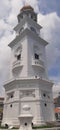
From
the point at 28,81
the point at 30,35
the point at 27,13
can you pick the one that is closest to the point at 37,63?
the point at 28,81

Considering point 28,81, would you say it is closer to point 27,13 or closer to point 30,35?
point 30,35

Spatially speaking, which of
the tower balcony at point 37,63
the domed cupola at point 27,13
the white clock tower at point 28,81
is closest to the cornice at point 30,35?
the white clock tower at point 28,81

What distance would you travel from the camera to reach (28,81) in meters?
34.4

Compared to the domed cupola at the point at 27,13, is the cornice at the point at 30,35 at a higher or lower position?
lower

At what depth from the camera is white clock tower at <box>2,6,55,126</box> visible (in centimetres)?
3316

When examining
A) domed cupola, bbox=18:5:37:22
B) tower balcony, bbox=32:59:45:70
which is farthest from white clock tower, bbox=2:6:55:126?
domed cupola, bbox=18:5:37:22

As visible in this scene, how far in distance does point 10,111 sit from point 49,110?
8.11 metres

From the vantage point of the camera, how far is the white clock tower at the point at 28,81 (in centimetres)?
3316

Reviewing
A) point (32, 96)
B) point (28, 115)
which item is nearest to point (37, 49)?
point (32, 96)

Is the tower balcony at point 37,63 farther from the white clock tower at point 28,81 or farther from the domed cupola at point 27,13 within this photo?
the domed cupola at point 27,13

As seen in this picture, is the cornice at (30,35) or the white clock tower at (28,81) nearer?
the white clock tower at (28,81)

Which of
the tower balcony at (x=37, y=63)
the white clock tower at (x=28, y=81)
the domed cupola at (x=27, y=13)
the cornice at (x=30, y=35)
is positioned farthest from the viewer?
the domed cupola at (x=27, y=13)

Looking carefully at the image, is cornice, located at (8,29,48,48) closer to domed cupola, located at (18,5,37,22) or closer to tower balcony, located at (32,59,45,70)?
tower balcony, located at (32,59,45,70)

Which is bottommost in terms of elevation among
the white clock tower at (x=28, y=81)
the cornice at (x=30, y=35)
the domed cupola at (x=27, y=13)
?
the white clock tower at (x=28, y=81)
